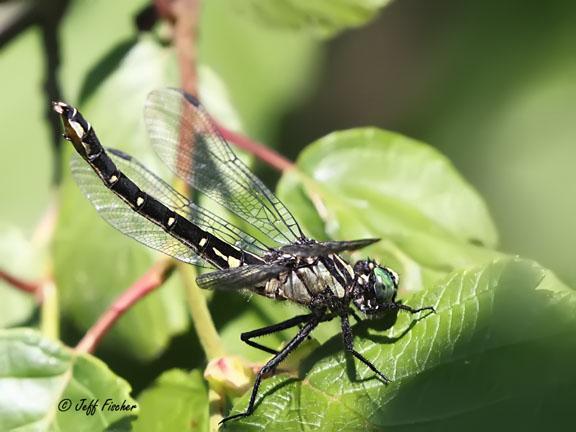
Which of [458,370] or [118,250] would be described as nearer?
[458,370]

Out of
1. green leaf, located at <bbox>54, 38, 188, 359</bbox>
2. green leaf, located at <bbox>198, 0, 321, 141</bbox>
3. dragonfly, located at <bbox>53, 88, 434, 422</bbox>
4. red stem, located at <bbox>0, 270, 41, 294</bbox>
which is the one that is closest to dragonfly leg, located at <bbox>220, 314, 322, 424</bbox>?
dragonfly, located at <bbox>53, 88, 434, 422</bbox>

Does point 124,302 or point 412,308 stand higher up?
point 412,308

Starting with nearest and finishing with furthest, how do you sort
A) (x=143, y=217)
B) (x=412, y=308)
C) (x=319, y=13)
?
(x=412, y=308)
(x=143, y=217)
(x=319, y=13)

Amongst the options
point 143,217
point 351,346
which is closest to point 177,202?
point 143,217

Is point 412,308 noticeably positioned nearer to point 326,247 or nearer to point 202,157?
point 326,247

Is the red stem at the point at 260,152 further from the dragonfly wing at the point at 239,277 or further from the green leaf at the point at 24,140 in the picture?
the green leaf at the point at 24,140

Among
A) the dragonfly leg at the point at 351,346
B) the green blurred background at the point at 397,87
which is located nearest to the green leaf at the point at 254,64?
the green blurred background at the point at 397,87

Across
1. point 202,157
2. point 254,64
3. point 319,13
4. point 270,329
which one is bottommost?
point 270,329
